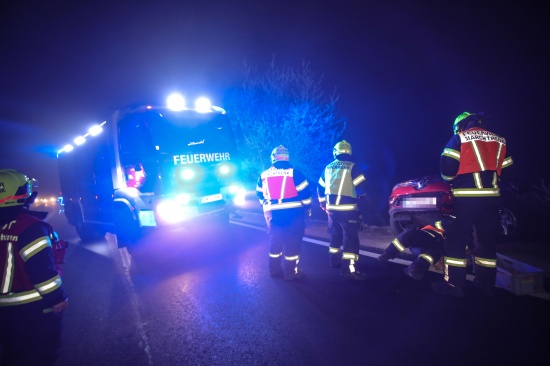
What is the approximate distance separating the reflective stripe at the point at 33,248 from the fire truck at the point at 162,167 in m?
3.53

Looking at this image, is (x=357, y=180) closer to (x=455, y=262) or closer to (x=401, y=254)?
(x=401, y=254)

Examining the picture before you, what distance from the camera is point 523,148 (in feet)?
34.9

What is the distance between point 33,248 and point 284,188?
3098mm

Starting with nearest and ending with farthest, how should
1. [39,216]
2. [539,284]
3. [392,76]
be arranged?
[39,216]
[539,284]
[392,76]

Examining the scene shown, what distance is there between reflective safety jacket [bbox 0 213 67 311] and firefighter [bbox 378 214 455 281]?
4.03 metres

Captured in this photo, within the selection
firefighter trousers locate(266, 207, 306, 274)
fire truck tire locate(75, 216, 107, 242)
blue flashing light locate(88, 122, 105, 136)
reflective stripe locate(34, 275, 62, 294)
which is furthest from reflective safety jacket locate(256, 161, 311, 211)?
fire truck tire locate(75, 216, 107, 242)

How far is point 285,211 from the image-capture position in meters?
4.55

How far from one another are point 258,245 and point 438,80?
13.2m

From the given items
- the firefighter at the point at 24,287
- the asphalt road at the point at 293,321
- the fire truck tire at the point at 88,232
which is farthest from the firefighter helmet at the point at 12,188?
the fire truck tire at the point at 88,232

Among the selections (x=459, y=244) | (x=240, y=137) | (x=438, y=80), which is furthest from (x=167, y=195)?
(x=438, y=80)

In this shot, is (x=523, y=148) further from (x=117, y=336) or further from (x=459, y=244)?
(x=117, y=336)

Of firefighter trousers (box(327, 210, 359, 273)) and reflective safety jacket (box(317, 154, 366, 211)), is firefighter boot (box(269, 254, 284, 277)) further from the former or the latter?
reflective safety jacket (box(317, 154, 366, 211))

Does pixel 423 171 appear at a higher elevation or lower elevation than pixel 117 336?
higher

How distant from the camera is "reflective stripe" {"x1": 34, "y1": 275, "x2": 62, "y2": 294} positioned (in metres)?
2.08
